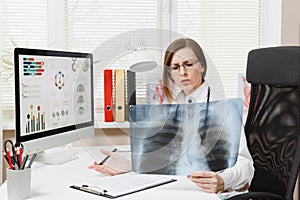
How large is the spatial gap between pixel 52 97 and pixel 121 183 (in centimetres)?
49

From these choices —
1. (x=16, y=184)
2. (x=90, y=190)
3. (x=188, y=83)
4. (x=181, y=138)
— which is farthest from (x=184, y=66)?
(x=16, y=184)

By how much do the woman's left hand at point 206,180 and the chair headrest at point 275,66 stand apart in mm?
601

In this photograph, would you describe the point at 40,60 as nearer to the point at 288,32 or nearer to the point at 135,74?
the point at 135,74

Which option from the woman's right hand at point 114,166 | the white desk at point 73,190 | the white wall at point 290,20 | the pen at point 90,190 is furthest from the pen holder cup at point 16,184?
the white wall at point 290,20

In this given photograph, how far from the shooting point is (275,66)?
180 centimetres

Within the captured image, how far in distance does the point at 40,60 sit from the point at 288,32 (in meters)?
1.73

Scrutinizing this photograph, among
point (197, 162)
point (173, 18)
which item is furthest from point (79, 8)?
point (197, 162)

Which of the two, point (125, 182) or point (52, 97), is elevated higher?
point (52, 97)

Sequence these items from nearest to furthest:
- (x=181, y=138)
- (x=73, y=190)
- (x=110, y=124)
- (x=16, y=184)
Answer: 1. (x=16, y=184)
2. (x=73, y=190)
3. (x=181, y=138)
4. (x=110, y=124)

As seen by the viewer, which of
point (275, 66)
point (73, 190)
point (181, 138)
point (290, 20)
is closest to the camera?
point (73, 190)

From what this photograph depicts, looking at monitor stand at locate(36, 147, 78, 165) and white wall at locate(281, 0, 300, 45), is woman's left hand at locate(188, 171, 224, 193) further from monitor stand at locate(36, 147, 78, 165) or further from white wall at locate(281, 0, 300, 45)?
white wall at locate(281, 0, 300, 45)

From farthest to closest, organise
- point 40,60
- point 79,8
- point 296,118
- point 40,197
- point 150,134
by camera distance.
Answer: point 79,8 < point 296,118 < point 40,60 < point 150,134 < point 40,197

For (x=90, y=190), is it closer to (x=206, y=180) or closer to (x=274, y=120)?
(x=206, y=180)

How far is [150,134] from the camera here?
1452 millimetres
